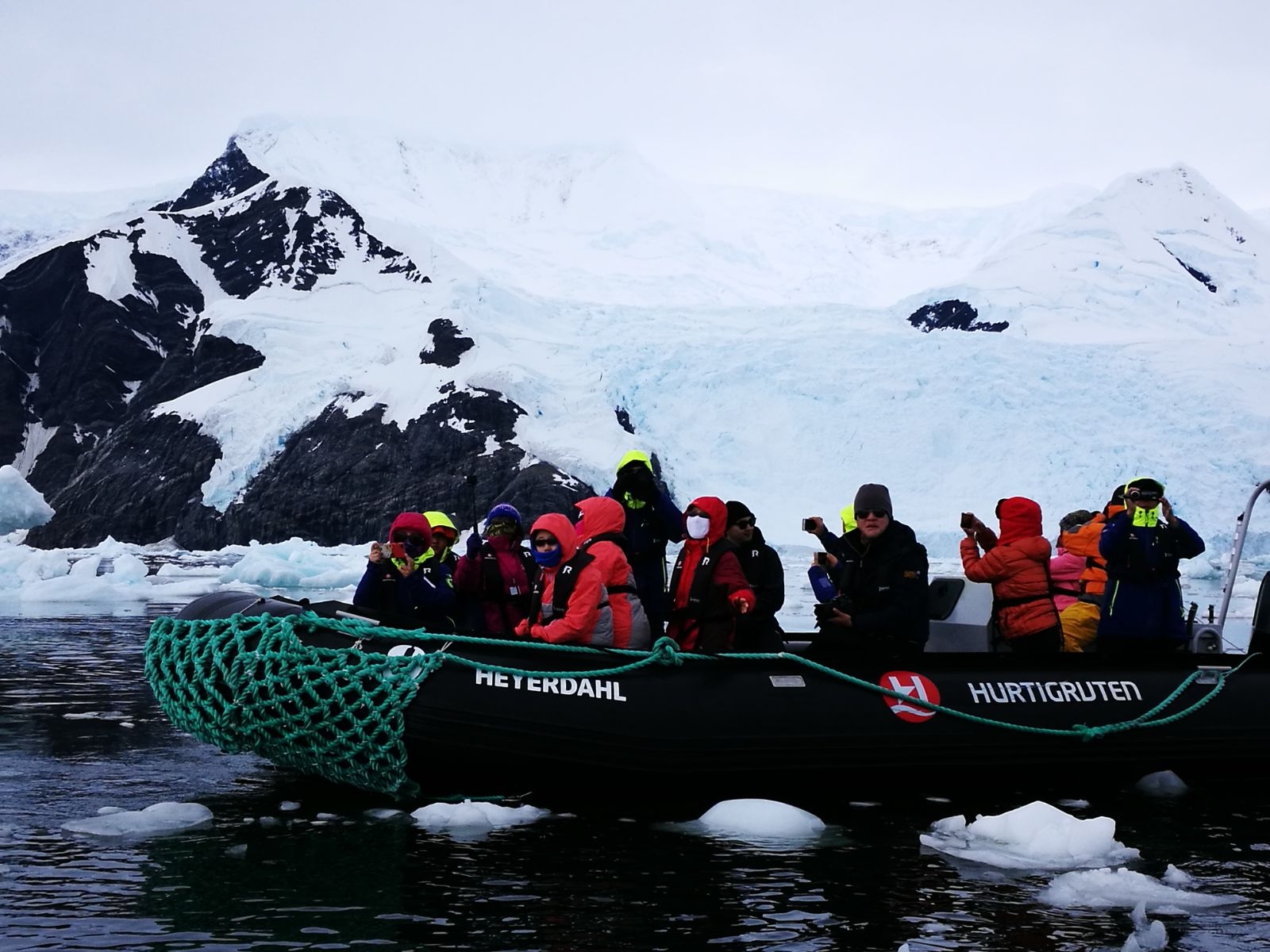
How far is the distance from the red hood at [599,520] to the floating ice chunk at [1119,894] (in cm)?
264

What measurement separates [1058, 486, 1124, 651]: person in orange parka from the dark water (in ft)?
3.61

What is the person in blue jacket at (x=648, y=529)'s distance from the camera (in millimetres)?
7137

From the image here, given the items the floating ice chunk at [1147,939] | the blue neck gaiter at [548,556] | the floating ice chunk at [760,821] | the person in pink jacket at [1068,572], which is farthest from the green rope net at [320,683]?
the floating ice chunk at [1147,939]

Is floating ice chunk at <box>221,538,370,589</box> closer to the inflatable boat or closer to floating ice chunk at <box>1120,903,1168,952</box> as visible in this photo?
the inflatable boat

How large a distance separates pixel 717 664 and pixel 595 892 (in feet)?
5.70

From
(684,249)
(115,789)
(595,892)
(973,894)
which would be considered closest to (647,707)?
(595,892)

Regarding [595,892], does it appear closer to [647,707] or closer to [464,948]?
[464,948]

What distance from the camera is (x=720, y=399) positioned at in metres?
36.5

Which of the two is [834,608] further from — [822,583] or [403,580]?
[403,580]

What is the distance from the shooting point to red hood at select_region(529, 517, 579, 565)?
253 inches

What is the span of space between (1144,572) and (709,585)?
94.6 inches

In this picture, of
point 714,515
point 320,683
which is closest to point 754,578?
point 714,515

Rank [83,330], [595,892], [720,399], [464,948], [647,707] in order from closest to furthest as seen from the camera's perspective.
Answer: [464,948] → [595,892] → [647,707] → [720,399] → [83,330]

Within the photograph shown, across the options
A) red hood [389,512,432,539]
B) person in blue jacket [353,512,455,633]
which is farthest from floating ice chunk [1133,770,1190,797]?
red hood [389,512,432,539]
